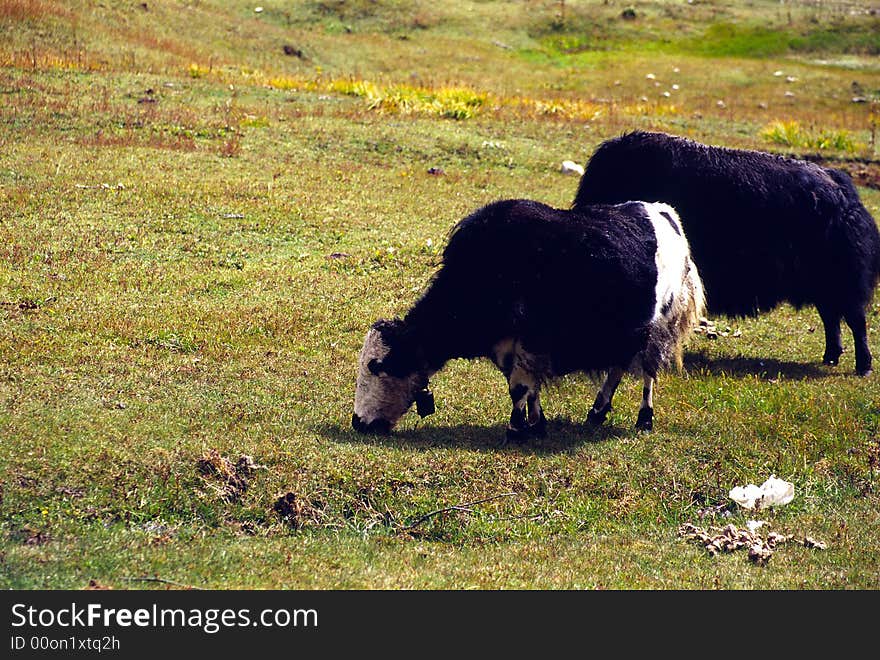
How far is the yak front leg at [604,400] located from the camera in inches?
395

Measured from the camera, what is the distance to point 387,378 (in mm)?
9086

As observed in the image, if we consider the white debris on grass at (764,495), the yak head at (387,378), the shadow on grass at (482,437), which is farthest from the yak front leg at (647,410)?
the yak head at (387,378)

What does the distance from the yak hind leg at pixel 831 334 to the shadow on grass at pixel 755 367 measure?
0.45ft

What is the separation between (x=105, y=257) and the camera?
1404 centimetres

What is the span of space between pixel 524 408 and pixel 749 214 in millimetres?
4308

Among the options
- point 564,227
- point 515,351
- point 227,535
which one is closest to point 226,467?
point 227,535

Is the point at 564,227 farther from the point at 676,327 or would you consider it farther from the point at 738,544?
the point at 738,544

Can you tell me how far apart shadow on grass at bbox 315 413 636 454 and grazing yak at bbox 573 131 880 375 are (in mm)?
3106

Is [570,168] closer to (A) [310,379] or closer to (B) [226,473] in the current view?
(A) [310,379]

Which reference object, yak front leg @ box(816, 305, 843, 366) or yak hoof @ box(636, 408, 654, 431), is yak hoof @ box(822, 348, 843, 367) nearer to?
yak front leg @ box(816, 305, 843, 366)

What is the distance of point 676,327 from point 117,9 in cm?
2630

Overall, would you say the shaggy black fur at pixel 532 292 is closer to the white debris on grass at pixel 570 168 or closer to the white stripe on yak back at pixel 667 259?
the white stripe on yak back at pixel 667 259

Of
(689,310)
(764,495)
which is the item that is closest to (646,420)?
(689,310)

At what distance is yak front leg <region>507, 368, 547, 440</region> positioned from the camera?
9.17m
